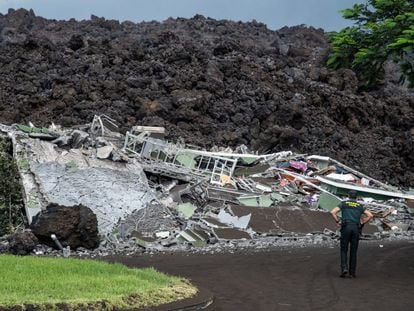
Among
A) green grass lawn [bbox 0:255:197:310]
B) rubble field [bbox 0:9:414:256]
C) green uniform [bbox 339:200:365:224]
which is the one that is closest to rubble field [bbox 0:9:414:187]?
rubble field [bbox 0:9:414:256]

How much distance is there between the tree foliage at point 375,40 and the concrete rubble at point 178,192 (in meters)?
7.12

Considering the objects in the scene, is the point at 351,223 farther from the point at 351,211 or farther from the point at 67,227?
the point at 67,227

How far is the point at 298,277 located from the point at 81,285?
523 cm

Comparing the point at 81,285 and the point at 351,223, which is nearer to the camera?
the point at 81,285

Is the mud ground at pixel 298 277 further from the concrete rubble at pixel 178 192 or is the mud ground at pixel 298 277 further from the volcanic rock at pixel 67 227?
the concrete rubble at pixel 178 192

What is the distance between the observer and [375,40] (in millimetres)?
13156

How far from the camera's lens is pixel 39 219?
17062mm

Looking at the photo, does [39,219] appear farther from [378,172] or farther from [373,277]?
[378,172]

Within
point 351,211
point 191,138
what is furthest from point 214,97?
point 351,211

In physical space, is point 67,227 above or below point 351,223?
below

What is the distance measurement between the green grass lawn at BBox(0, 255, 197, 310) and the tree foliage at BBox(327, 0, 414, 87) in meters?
6.28

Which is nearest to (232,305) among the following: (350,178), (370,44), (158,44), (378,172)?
(370,44)

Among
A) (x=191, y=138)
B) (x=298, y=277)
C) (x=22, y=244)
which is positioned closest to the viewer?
(x=298, y=277)

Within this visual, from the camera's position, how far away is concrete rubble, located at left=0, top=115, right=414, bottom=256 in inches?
752
